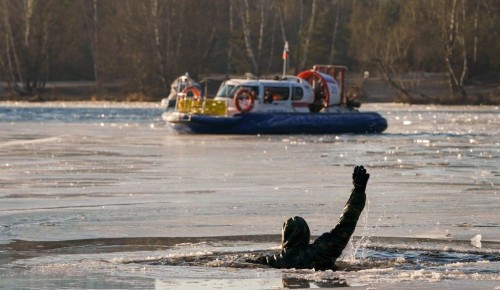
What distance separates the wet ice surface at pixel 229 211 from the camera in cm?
1152

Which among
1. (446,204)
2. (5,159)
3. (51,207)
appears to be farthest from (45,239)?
(5,159)

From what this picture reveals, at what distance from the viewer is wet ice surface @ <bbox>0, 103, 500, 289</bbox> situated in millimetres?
11516

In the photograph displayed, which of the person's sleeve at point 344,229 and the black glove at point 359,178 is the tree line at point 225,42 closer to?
the person's sleeve at point 344,229

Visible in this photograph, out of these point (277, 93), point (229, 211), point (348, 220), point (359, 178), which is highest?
point (359, 178)

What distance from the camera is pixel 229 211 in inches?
655

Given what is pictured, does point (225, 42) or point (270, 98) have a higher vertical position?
point (225, 42)

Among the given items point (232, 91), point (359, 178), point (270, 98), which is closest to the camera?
point (359, 178)

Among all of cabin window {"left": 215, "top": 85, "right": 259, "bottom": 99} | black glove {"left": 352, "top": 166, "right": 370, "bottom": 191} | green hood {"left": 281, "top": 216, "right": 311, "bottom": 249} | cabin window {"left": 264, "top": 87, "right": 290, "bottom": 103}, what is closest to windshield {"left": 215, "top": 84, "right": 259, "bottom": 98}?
cabin window {"left": 215, "top": 85, "right": 259, "bottom": 99}

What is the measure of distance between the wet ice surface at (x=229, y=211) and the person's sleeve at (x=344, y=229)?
0.22m

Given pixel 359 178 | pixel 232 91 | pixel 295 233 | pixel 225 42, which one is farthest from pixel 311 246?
pixel 225 42

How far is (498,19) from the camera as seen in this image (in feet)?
270

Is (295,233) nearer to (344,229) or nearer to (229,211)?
(344,229)

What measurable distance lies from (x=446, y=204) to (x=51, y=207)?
4814mm

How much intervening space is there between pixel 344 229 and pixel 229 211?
5147 mm
